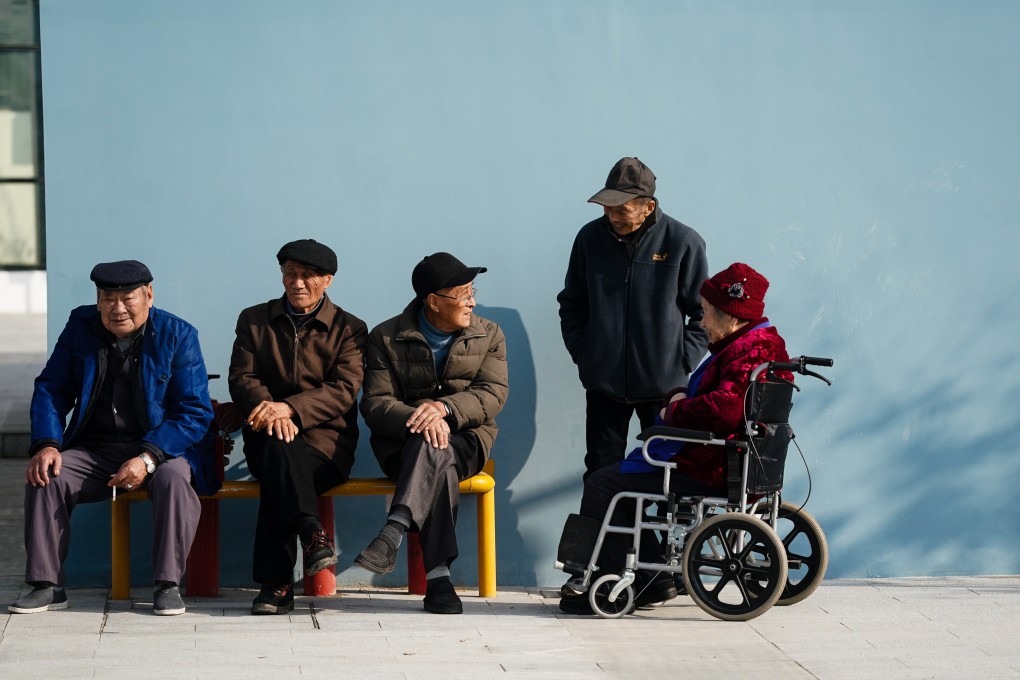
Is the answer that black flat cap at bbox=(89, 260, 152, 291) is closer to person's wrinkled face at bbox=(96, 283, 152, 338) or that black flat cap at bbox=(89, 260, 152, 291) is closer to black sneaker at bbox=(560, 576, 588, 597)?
person's wrinkled face at bbox=(96, 283, 152, 338)

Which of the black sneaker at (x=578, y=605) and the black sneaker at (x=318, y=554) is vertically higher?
the black sneaker at (x=318, y=554)

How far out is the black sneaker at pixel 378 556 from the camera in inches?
215

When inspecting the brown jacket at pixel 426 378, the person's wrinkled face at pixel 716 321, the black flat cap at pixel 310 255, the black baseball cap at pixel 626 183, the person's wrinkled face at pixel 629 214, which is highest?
the black baseball cap at pixel 626 183

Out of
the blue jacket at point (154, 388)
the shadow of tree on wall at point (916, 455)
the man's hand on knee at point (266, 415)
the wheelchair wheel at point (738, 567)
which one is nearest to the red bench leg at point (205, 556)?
the blue jacket at point (154, 388)

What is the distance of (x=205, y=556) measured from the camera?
19.7 feet

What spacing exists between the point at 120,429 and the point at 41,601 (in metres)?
0.74

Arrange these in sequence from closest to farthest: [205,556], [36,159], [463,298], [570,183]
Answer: [463,298], [205,556], [570,183], [36,159]

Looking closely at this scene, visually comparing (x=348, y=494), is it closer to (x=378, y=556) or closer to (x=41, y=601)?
(x=378, y=556)

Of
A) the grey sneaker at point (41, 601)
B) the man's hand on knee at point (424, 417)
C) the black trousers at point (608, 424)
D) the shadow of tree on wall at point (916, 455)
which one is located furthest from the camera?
the shadow of tree on wall at point (916, 455)

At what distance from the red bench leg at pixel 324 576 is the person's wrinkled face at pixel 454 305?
2.92 ft

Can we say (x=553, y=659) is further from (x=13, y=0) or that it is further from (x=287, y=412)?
(x=13, y=0)

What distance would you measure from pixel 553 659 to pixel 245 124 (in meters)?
2.71

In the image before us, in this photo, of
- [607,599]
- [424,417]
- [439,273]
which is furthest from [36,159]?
[607,599]

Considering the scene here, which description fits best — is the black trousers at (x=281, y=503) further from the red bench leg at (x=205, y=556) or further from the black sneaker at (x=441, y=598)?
the black sneaker at (x=441, y=598)
